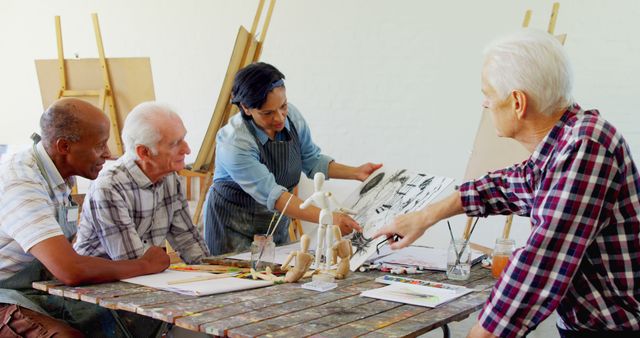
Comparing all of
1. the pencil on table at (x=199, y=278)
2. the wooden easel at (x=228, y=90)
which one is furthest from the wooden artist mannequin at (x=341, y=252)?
the wooden easel at (x=228, y=90)

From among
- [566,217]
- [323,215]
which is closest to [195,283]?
[323,215]

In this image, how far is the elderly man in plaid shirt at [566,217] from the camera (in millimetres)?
1383

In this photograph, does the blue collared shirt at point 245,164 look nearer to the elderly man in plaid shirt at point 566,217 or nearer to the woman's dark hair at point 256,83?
the woman's dark hair at point 256,83

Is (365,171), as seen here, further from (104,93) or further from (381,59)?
(381,59)

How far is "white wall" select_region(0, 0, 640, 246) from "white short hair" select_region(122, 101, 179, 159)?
7.56ft

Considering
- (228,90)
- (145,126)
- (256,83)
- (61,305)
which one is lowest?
(61,305)

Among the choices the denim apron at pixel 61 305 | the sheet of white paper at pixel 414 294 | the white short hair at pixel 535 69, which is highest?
the white short hair at pixel 535 69

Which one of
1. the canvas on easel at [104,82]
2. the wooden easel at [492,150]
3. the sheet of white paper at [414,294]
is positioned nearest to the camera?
the sheet of white paper at [414,294]

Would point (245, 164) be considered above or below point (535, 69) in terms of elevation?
below

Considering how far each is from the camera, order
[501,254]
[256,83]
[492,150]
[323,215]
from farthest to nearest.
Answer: [492,150] → [256,83] → [501,254] → [323,215]

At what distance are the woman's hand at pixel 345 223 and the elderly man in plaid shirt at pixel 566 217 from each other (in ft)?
3.37

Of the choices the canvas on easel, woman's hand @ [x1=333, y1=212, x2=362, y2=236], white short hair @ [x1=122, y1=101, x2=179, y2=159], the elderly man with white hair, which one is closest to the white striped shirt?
the elderly man with white hair

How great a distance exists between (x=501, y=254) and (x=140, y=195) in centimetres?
132

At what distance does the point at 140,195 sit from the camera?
2.45 meters
